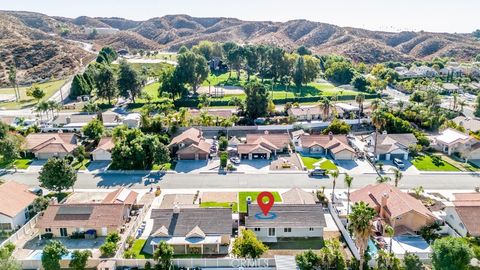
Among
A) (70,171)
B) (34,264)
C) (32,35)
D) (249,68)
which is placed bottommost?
(34,264)

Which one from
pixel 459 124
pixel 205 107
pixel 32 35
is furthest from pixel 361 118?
pixel 32 35

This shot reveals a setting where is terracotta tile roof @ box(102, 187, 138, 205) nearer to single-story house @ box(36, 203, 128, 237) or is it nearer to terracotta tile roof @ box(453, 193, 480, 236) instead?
single-story house @ box(36, 203, 128, 237)

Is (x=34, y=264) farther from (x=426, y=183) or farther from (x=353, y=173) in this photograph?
(x=426, y=183)

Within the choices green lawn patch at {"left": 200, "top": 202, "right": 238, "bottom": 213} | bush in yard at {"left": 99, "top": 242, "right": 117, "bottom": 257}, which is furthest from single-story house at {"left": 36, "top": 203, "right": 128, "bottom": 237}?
green lawn patch at {"left": 200, "top": 202, "right": 238, "bottom": 213}

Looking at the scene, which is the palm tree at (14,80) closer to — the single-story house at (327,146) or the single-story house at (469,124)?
the single-story house at (327,146)

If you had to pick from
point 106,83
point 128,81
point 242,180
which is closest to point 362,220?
point 242,180

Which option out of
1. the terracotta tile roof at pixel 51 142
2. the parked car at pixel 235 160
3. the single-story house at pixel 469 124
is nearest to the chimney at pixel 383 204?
the parked car at pixel 235 160
